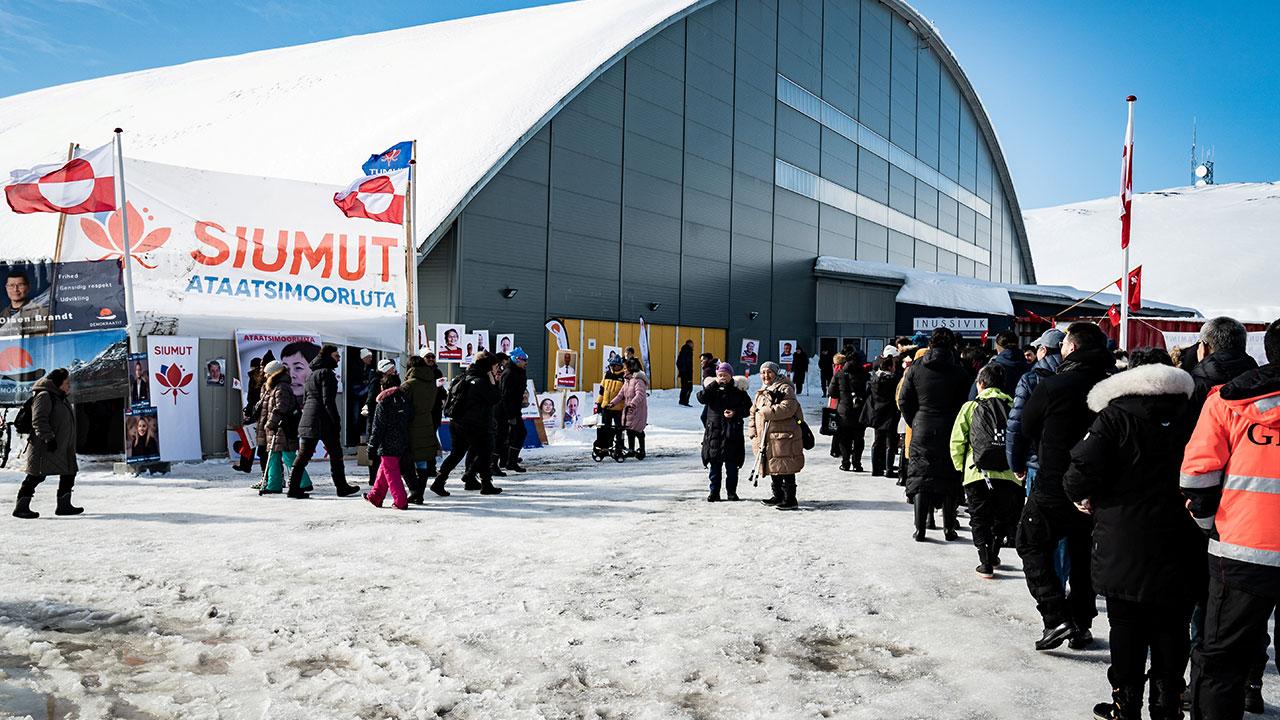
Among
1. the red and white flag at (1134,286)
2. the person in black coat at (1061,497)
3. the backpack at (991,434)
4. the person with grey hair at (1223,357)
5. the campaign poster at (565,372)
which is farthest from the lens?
the red and white flag at (1134,286)

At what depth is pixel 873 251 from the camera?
3753cm

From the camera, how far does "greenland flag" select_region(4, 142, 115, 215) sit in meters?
10.8

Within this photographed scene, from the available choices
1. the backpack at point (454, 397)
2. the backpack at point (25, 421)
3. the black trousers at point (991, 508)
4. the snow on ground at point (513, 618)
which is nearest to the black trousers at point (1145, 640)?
the snow on ground at point (513, 618)

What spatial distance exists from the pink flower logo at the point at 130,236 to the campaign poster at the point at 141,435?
2.39 metres

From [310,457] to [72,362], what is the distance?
4.43 metres

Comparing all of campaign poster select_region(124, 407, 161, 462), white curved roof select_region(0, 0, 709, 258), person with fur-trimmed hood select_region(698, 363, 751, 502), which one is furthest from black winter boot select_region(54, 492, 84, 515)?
white curved roof select_region(0, 0, 709, 258)

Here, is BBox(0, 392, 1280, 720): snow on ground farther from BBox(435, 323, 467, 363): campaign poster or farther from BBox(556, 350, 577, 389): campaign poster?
BBox(435, 323, 467, 363): campaign poster

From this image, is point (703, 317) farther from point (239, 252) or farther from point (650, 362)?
point (239, 252)

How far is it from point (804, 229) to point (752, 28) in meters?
7.74

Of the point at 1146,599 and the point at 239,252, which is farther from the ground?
the point at 239,252

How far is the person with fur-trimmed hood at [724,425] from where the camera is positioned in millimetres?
9305

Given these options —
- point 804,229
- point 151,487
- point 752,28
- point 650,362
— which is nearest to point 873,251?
point 804,229

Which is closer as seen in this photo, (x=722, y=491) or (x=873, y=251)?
(x=722, y=491)

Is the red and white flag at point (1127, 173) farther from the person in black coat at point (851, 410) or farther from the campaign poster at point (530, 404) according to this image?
the campaign poster at point (530, 404)
